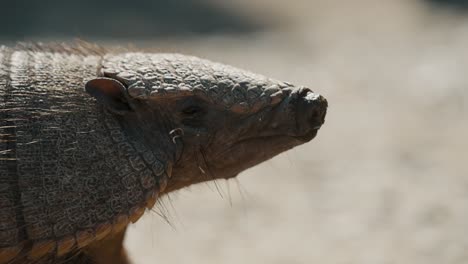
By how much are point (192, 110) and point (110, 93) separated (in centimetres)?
34

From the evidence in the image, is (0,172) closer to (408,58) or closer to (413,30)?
(408,58)

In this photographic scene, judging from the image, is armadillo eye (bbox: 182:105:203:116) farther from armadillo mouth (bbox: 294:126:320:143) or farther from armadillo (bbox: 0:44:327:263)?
armadillo mouth (bbox: 294:126:320:143)

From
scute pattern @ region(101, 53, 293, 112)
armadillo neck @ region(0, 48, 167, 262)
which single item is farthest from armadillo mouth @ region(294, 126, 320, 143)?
armadillo neck @ region(0, 48, 167, 262)

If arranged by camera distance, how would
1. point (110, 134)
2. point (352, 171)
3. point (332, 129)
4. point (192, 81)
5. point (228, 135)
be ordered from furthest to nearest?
point (332, 129)
point (352, 171)
point (228, 135)
point (192, 81)
point (110, 134)

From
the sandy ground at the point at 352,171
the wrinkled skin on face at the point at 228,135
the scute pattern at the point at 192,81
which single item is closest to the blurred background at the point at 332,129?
the sandy ground at the point at 352,171

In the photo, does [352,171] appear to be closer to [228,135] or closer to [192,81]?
[228,135]

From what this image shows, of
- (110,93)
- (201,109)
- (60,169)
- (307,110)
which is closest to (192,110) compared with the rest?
(201,109)

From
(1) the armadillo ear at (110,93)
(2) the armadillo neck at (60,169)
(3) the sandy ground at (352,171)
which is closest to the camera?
(2) the armadillo neck at (60,169)

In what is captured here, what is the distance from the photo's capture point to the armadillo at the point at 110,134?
3291 mm

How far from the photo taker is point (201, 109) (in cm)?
367

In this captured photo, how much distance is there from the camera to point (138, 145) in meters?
3.49

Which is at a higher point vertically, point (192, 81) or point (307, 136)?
point (192, 81)

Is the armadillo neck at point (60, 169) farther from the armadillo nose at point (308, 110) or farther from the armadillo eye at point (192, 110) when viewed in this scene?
the armadillo nose at point (308, 110)

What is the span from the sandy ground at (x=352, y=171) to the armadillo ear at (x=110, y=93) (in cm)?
70
